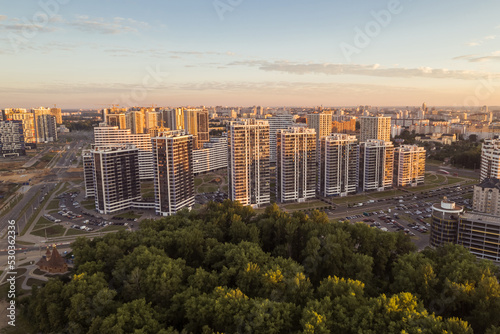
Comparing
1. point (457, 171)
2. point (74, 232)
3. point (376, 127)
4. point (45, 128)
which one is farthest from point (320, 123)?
point (45, 128)

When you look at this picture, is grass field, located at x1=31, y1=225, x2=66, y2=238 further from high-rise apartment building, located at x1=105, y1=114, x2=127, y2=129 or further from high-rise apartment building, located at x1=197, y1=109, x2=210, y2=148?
high-rise apartment building, located at x1=197, y1=109, x2=210, y2=148

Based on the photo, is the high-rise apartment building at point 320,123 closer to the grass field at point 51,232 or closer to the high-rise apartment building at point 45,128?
the grass field at point 51,232

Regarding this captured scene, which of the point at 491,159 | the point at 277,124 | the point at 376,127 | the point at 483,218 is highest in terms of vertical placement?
the point at 277,124

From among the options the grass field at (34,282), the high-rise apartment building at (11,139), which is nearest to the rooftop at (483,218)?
the grass field at (34,282)

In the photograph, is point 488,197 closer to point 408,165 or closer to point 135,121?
point 408,165

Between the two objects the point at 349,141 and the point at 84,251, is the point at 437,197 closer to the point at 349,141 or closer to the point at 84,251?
the point at 349,141

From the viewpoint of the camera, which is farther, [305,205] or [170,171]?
[305,205]
